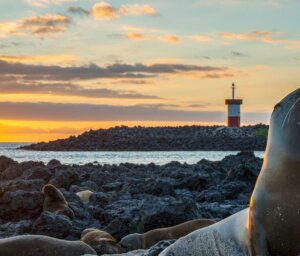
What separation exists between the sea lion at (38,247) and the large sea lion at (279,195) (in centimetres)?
320

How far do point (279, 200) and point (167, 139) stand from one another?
114 meters

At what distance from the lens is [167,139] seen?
393 feet

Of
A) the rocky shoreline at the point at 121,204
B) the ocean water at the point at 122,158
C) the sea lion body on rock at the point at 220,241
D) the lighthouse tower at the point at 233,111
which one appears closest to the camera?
the sea lion body on rock at the point at 220,241

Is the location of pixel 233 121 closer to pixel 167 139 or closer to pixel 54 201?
pixel 167 139

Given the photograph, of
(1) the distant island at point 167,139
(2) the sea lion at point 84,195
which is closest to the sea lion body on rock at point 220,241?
(2) the sea lion at point 84,195

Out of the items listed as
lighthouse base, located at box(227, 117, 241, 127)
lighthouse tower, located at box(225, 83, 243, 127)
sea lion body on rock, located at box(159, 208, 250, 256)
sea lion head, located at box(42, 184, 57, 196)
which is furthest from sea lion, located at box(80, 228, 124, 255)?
lighthouse base, located at box(227, 117, 241, 127)

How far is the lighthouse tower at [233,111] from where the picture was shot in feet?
366

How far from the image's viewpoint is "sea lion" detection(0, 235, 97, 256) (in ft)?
30.2

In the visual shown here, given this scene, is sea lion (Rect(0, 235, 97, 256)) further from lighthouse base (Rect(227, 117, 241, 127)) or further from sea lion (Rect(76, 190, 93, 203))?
lighthouse base (Rect(227, 117, 241, 127))

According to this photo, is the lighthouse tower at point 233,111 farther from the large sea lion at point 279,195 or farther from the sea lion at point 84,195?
the large sea lion at point 279,195

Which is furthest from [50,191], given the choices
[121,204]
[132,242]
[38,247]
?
[38,247]

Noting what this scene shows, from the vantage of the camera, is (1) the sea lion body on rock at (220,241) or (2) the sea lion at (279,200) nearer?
(2) the sea lion at (279,200)

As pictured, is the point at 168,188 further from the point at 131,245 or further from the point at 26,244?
the point at 26,244

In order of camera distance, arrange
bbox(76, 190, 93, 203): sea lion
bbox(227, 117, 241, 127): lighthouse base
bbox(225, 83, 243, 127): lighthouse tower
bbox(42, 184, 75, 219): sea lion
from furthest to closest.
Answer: bbox(227, 117, 241, 127): lighthouse base
bbox(225, 83, 243, 127): lighthouse tower
bbox(76, 190, 93, 203): sea lion
bbox(42, 184, 75, 219): sea lion
